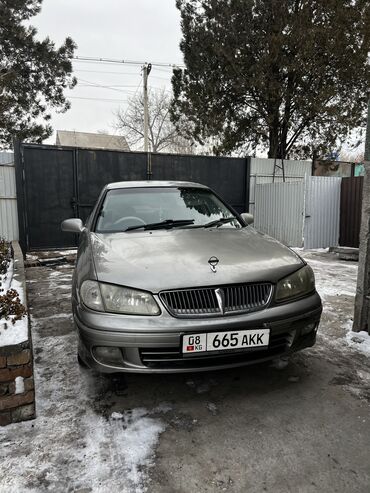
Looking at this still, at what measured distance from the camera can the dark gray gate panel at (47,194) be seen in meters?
8.27

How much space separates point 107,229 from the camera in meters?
3.02

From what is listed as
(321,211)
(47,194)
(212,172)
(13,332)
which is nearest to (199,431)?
(13,332)

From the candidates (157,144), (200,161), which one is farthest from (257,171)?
(157,144)

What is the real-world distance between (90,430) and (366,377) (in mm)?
1987

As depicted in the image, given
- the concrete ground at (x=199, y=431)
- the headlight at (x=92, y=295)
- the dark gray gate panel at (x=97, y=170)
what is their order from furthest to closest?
the dark gray gate panel at (x=97, y=170) < the headlight at (x=92, y=295) < the concrete ground at (x=199, y=431)

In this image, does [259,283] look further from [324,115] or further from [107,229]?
[324,115]

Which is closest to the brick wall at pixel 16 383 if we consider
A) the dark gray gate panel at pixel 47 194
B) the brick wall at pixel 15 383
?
the brick wall at pixel 15 383

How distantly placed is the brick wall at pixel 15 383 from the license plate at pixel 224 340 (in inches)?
36.2

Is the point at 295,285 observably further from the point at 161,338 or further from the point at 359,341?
the point at 359,341

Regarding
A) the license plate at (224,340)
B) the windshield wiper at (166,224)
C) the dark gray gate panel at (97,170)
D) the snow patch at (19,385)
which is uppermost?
the dark gray gate panel at (97,170)

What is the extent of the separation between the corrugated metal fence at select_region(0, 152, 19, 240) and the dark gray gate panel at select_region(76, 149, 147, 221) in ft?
4.85

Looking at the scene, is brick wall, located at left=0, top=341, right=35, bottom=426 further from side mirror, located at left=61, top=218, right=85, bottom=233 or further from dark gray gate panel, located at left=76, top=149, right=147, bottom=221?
dark gray gate panel, located at left=76, top=149, right=147, bottom=221

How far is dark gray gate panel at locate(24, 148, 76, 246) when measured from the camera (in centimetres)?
827

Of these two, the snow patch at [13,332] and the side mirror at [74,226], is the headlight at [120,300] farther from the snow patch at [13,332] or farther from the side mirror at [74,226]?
the side mirror at [74,226]
